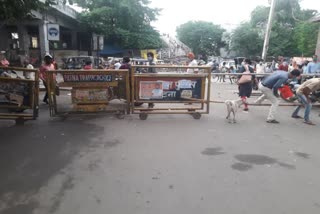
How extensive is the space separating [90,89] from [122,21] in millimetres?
30231

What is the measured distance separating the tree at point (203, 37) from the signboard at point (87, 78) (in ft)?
161

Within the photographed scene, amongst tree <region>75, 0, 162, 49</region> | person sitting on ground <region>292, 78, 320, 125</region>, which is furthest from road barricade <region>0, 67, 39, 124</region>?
tree <region>75, 0, 162, 49</region>

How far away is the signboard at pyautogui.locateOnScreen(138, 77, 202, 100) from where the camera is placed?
25.7 ft

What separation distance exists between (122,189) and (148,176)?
523mm

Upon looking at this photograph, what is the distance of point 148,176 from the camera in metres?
4.38

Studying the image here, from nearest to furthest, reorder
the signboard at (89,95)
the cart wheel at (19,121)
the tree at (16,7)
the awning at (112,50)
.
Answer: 1. the tree at (16,7)
2. the cart wheel at (19,121)
3. the signboard at (89,95)
4. the awning at (112,50)

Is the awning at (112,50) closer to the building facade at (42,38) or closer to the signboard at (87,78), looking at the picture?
the building facade at (42,38)

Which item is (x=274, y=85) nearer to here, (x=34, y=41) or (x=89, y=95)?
(x=89, y=95)

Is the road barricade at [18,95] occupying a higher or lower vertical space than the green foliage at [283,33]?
lower

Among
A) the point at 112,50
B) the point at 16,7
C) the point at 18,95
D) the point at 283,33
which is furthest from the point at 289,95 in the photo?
the point at 283,33

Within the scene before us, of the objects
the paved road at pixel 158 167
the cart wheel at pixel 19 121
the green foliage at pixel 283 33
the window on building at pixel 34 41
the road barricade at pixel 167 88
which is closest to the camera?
the paved road at pixel 158 167

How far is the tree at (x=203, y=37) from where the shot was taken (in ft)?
182

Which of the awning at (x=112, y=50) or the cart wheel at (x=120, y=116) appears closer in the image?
the cart wheel at (x=120, y=116)

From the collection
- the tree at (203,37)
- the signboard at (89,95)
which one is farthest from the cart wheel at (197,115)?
the tree at (203,37)
